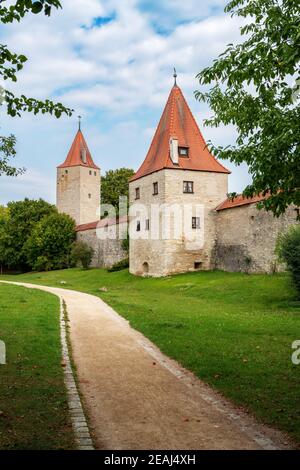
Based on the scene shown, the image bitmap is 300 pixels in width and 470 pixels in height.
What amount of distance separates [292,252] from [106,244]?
97.8ft

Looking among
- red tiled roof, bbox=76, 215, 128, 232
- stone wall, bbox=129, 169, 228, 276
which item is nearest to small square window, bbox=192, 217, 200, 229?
stone wall, bbox=129, 169, 228, 276

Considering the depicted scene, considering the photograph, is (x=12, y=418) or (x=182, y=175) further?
(x=182, y=175)

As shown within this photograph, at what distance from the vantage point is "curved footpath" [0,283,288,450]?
5.18 meters

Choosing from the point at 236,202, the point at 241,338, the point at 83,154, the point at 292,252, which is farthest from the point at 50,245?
the point at 241,338

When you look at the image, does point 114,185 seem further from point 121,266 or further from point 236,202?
point 236,202

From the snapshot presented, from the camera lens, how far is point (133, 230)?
37.5 meters

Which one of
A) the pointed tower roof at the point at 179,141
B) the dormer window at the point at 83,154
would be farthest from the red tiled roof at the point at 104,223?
the dormer window at the point at 83,154

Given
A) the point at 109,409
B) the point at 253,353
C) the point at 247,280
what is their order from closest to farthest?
the point at 109,409, the point at 253,353, the point at 247,280

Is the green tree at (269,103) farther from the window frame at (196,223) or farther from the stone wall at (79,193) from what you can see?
the stone wall at (79,193)

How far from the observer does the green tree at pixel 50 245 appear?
2056 inches

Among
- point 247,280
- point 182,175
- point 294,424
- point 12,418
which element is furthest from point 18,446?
point 182,175

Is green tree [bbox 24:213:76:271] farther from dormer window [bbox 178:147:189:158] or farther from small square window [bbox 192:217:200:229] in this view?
dormer window [bbox 178:147:189:158]

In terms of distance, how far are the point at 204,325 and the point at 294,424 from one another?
7.38 m
